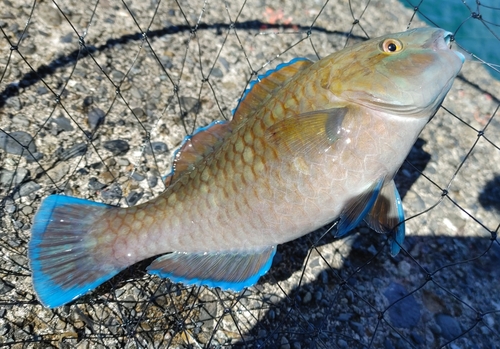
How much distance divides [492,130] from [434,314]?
232 centimetres

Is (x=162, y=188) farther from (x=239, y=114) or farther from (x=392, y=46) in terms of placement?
(x=392, y=46)

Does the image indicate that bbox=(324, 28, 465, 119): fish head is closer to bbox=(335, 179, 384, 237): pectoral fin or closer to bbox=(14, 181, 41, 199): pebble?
bbox=(335, 179, 384, 237): pectoral fin

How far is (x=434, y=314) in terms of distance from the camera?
2.92 m

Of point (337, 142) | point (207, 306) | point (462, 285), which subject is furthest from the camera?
point (462, 285)

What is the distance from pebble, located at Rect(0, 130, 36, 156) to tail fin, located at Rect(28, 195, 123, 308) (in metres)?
0.86

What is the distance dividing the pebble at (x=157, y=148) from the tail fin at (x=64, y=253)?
1.02 meters

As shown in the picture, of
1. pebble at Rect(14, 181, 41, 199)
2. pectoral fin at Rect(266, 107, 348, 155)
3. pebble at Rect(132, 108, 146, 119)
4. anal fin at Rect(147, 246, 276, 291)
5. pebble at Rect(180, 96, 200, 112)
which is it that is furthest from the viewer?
pebble at Rect(180, 96, 200, 112)

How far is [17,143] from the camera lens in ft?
9.39

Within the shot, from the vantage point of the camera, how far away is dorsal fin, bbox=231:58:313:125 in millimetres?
2381

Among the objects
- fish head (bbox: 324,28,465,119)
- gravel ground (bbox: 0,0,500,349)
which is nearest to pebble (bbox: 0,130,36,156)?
gravel ground (bbox: 0,0,500,349)

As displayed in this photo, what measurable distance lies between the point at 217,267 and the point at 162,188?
99cm

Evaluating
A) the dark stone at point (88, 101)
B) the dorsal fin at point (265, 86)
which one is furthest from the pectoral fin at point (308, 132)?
the dark stone at point (88, 101)

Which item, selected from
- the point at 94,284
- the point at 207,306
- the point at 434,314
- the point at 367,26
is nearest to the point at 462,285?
the point at 434,314

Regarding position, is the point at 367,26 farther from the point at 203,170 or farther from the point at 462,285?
the point at 203,170
